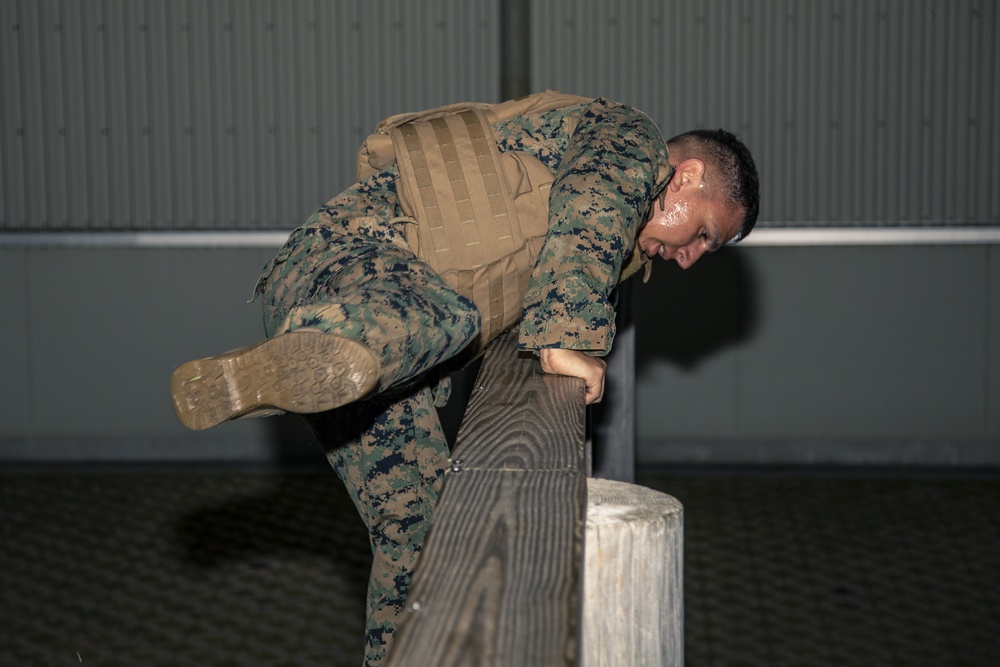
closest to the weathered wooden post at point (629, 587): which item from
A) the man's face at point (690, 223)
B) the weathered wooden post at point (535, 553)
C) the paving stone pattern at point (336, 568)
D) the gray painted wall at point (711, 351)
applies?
the weathered wooden post at point (535, 553)

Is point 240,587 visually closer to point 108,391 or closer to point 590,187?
point 108,391

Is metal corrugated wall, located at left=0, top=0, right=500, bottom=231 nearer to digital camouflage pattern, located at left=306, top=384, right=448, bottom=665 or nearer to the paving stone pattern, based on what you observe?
the paving stone pattern

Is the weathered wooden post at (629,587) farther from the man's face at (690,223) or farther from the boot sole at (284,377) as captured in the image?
the man's face at (690,223)

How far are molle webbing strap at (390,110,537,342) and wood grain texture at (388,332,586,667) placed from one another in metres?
0.56

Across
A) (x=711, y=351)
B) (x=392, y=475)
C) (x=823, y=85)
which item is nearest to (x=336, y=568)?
(x=711, y=351)

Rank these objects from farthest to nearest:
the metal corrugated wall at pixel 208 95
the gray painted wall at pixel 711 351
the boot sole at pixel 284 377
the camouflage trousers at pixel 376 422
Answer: the gray painted wall at pixel 711 351, the metal corrugated wall at pixel 208 95, the camouflage trousers at pixel 376 422, the boot sole at pixel 284 377

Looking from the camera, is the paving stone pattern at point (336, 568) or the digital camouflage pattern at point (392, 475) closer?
the digital camouflage pattern at point (392, 475)

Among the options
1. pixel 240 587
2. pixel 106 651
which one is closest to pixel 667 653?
pixel 106 651

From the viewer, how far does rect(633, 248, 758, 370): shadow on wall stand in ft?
20.1

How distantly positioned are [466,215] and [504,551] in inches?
43.5

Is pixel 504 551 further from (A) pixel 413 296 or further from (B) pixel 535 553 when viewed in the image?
(A) pixel 413 296

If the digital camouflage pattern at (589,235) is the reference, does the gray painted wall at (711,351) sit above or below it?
below

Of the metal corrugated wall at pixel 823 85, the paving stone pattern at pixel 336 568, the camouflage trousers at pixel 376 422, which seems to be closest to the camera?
the camouflage trousers at pixel 376 422

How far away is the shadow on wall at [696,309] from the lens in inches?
241
